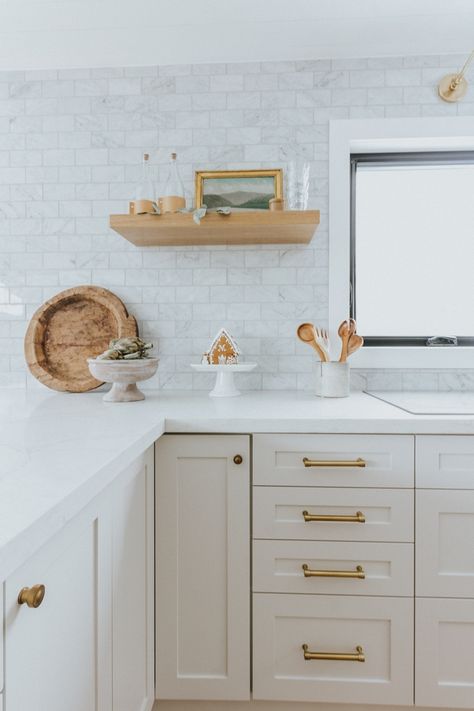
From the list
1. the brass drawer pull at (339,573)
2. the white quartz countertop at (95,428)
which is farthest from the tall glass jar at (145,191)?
the brass drawer pull at (339,573)

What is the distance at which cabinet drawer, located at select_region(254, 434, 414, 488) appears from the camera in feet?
4.64

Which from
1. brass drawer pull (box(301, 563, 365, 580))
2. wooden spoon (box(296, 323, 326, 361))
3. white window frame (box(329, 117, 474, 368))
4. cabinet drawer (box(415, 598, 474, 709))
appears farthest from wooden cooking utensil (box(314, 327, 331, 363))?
cabinet drawer (box(415, 598, 474, 709))

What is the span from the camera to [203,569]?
1.44 metres

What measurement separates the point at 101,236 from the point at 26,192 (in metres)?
0.38

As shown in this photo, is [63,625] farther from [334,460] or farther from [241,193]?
[241,193]

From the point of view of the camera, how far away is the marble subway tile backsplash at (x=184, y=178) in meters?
2.05

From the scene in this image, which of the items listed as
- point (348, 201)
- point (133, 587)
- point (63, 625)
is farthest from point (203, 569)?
point (348, 201)

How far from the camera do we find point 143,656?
4.38 feet

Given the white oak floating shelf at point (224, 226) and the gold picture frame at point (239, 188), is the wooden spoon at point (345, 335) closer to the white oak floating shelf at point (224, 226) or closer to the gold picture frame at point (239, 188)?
the white oak floating shelf at point (224, 226)

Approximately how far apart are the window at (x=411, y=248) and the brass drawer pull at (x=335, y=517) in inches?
38.7

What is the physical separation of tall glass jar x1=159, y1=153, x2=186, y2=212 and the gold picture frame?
84mm

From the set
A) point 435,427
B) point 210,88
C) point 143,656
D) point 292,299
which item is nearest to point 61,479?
point 143,656

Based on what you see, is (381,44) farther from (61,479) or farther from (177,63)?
(61,479)

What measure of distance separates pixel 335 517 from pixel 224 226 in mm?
1078
